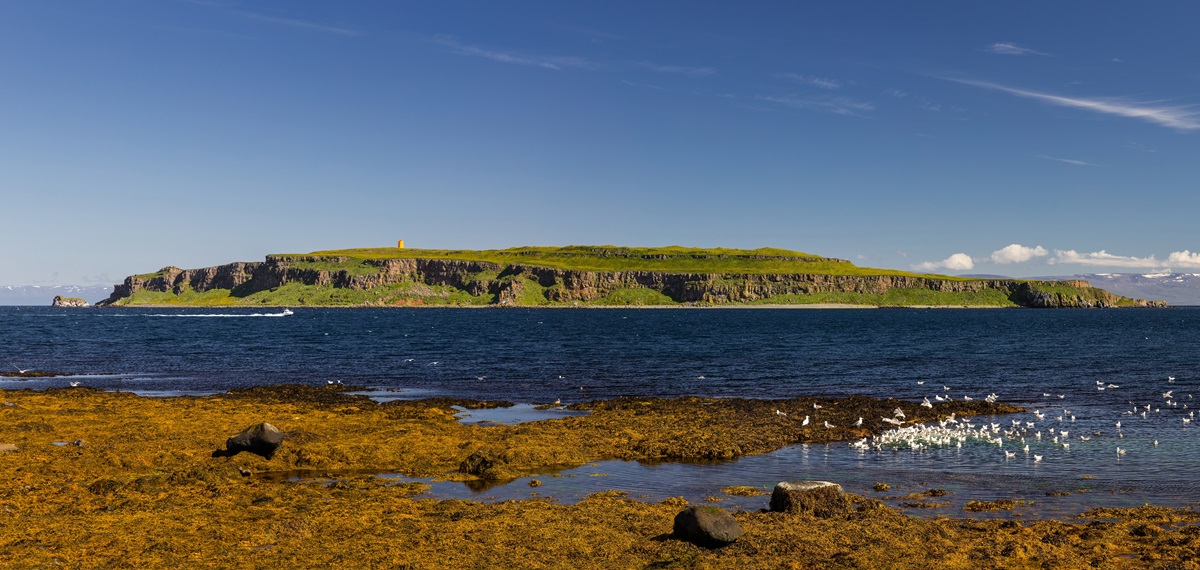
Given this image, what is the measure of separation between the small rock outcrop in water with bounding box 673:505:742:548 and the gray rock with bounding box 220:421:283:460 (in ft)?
50.6

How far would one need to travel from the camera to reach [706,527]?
1712 cm

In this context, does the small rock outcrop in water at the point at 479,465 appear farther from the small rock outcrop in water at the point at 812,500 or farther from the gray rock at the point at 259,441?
the small rock outcrop in water at the point at 812,500

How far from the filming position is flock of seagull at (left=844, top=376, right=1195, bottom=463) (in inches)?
1188

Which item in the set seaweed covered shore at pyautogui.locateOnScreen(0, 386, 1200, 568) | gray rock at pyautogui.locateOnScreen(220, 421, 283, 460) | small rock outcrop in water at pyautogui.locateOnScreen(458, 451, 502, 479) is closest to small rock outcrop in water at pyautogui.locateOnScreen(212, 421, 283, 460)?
gray rock at pyautogui.locateOnScreen(220, 421, 283, 460)

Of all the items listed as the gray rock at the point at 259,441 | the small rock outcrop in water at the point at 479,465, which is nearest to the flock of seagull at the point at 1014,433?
the small rock outcrop in water at the point at 479,465

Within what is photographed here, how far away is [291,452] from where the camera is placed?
27.0m

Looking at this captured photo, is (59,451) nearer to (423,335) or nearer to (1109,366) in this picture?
(1109,366)

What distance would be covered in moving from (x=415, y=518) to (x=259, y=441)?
9863mm

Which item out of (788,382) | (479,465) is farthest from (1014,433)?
(479,465)

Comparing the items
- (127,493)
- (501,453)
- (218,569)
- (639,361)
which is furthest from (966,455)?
(639,361)

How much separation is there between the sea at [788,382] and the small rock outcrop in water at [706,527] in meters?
3.78

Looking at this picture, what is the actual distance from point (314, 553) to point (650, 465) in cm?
1328

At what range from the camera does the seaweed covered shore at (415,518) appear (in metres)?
16.4

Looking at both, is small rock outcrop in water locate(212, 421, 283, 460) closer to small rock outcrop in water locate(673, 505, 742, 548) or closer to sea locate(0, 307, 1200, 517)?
sea locate(0, 307, 1200, 517)
